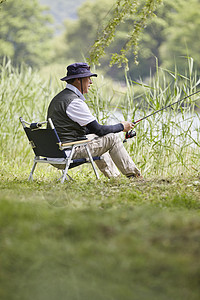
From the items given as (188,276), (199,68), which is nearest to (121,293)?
(188,276)

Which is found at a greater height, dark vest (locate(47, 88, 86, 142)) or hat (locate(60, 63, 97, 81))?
hat (locate(60, 63, 97, 81))

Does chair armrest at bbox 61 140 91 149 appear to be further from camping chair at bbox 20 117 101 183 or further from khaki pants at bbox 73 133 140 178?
khaki pants at bbox 73 133 140 178

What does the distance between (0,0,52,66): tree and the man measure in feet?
57.0

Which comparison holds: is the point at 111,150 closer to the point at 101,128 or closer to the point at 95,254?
the point at 101,128

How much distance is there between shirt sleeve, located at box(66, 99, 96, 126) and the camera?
3.79 metres

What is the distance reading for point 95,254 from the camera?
1733mm

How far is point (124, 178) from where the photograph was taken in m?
3.95

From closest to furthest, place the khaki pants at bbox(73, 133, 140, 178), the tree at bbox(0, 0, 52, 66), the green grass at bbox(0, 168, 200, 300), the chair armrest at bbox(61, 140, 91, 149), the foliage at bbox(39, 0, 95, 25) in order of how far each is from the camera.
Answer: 1. the green grass at bbox(0, 168, 200, 300)
2. the chair armrest at bbox(61, 140, 91, 149)
3. the khaki pants at bbox(73, 133, 140, 178)
4. the tree at bbox(0, 0, 52, 66)
5. the foliage at bbox(39, 0, 95, 25)

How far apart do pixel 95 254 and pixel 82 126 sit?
2.27 m

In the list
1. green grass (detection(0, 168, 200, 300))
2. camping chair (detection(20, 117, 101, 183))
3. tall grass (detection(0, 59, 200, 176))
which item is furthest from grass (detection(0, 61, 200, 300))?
tall grass (detection(0, 59, 200, 176))

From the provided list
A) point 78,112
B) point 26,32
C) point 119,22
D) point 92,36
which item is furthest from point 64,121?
point 26,32

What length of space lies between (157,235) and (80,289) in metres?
0.44

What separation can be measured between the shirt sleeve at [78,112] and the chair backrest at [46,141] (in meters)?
0.29

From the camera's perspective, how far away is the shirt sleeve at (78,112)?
3.79m
